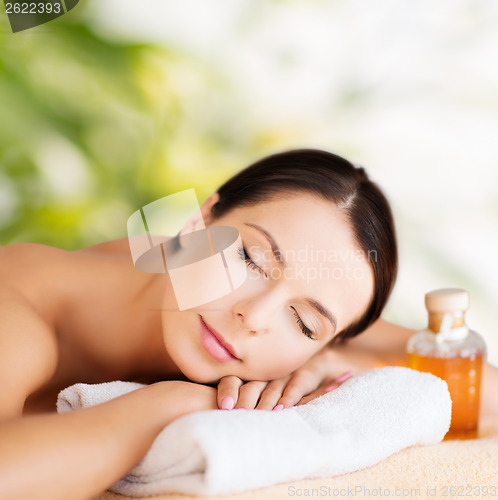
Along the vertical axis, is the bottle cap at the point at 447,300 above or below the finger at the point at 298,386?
above

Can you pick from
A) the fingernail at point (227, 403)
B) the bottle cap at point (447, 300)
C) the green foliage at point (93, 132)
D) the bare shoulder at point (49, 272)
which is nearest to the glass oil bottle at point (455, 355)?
the bottle cap at point (447, 300)

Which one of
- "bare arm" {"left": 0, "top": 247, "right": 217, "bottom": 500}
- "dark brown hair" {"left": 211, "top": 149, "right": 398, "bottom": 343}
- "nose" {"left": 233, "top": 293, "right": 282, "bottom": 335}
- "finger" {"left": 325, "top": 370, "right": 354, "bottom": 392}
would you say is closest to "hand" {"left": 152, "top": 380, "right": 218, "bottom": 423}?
"bare arm" {"left": 0, "top": 247, "right": 217, "bottom": 500}

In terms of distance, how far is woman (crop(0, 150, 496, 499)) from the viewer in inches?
21.6

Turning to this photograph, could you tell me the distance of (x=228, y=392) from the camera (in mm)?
720

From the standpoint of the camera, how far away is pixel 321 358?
3.14ft

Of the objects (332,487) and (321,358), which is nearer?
(332,487)

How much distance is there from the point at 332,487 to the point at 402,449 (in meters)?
0.16

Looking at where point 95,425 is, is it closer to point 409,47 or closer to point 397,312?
point 397,312

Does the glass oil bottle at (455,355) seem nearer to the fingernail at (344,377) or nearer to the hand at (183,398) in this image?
the fingernail at (344,377)

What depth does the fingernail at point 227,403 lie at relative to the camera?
2.22 feet

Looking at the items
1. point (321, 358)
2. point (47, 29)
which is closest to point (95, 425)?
point (321, 358)

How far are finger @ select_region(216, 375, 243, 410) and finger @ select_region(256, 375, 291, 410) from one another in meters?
0.03

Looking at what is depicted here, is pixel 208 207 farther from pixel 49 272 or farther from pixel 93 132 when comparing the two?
pixel 93 132

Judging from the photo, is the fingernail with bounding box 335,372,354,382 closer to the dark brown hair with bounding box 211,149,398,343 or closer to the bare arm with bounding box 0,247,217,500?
the dark brown hair with bounding box 211,149,398,343
